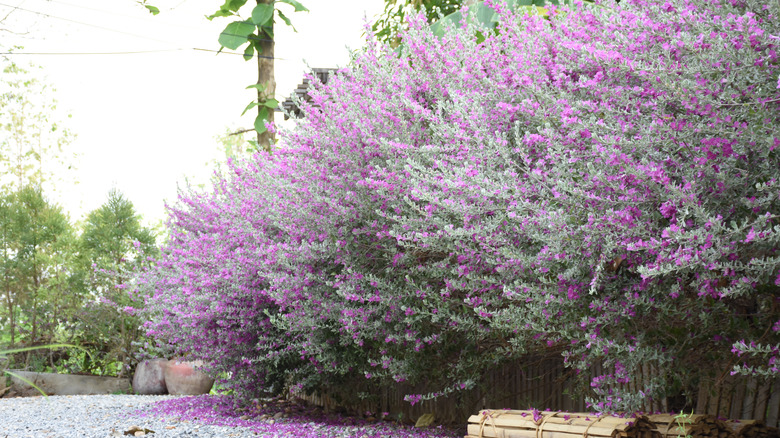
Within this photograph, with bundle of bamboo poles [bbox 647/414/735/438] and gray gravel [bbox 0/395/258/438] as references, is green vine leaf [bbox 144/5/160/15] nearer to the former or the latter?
gray gravel [bbox 0/395/258/438]

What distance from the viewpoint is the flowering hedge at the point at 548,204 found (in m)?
2.94

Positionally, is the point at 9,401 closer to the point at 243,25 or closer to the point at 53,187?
the point at 243,25

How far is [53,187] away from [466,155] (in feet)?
67.3

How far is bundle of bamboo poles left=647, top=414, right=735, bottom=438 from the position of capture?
3.31 metres

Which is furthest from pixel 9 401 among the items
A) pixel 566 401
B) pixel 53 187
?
pixel 53 187

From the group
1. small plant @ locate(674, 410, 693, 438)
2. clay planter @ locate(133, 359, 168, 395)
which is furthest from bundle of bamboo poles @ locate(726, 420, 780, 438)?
clay planter @ locate(133, 359, 168, 395)

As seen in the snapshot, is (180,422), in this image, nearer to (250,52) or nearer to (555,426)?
(555,426)

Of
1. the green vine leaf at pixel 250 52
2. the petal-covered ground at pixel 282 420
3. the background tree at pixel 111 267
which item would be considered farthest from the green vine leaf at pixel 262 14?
the petal-covered ground at pixel 282 420

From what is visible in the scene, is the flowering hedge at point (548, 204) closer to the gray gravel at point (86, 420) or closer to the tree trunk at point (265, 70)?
the gray gravel at point (86, 420)

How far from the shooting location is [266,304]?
6.34m

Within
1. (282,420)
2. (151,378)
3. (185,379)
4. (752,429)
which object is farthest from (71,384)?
(752,429)

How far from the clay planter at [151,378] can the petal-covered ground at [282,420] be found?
2399mm

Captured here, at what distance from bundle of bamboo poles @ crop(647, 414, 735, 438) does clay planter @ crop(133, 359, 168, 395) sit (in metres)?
9.46

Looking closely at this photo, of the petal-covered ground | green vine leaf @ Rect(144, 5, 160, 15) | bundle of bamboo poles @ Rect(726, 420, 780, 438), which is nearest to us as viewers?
bundle of bamboo poles @ Rect(726, 420, 780, 438)
